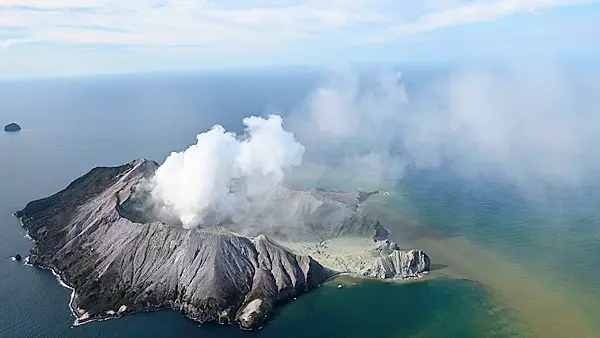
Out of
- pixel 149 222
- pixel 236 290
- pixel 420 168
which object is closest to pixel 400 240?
pixel 236 290

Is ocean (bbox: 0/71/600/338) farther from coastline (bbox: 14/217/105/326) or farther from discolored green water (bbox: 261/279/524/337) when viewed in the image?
coastline (bbox: 14/217/105/326)

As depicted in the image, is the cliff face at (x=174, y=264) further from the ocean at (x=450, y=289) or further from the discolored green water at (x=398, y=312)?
the discolored green water at (x=398, y=312)

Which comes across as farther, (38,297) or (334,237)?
(334,237)

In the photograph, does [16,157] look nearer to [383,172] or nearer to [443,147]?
[383,172]

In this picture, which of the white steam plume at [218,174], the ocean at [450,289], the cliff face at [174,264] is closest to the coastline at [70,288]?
the cliff face at [174,264]

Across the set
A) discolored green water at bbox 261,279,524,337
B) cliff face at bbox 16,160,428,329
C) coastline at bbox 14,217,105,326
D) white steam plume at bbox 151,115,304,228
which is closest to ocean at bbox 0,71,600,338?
discolored green water at bbox 261,279,524,337

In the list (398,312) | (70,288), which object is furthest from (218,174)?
(398,312)

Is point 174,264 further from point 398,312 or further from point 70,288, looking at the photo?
point 398,312
